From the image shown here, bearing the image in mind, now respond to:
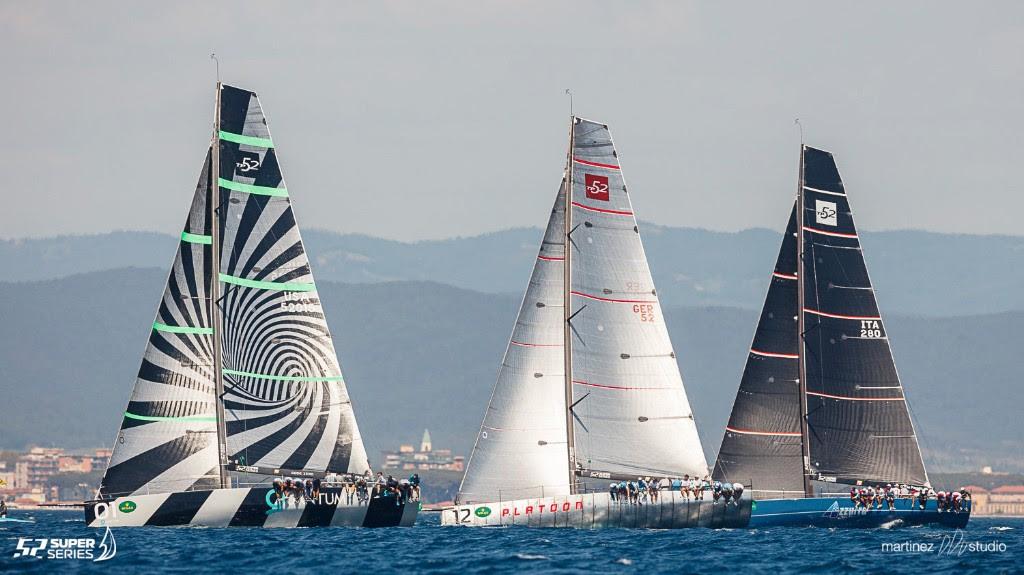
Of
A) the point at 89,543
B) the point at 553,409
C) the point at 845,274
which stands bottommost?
the point at 89,543

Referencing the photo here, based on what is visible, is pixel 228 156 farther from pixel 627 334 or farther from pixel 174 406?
pixel 627 334

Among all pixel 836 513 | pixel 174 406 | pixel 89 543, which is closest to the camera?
pixel 89 543

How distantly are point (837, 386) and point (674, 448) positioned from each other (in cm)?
1127

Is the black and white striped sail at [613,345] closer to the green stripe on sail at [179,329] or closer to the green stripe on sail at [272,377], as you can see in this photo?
the green stripe on sail at [272,377]

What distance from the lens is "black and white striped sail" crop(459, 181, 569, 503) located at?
71.9 meters

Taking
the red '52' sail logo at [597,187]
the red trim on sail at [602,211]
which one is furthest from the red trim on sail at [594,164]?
the red trim on sail at [602,211]

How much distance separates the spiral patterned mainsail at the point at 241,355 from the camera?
234ft

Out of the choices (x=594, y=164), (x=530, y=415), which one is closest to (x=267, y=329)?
(x=530, y=415)

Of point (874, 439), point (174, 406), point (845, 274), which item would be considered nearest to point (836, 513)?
point (874, 439)

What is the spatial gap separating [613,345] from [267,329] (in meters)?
13.7

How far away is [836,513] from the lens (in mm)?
78812

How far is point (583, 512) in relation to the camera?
7169 centimetres

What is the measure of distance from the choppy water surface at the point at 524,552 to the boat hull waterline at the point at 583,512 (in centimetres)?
45

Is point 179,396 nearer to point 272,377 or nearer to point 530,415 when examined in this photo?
point 272,377
